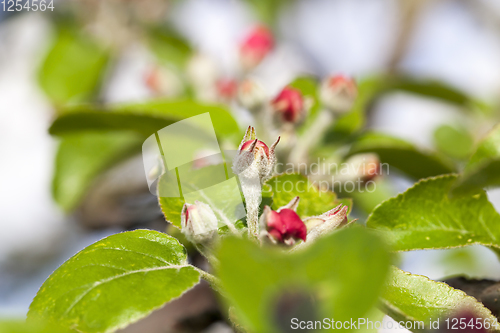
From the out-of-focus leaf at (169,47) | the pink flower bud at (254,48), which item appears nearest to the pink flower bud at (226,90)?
the pink flower bud at (254,48)

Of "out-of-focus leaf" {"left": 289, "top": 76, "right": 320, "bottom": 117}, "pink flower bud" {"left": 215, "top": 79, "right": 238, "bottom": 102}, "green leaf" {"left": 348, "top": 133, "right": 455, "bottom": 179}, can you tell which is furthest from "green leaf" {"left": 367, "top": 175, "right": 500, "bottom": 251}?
"pink flower bud" {"left": 215, "top": 79, "right": 238, "bottom": 102}

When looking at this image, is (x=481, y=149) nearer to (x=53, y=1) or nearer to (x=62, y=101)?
(x=62, y=101)

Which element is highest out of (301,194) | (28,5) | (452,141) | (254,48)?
(28,5)

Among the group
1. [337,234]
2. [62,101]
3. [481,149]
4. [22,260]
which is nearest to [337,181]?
[481,149]

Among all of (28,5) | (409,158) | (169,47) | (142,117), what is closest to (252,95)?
(142,117)

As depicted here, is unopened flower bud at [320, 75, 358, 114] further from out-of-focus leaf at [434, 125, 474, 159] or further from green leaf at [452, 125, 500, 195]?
out-of-focus leaf at [434, 125, 474, 159]

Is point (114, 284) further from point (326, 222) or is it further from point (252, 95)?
point (252, 95)

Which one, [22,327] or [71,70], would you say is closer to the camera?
[22,327]
